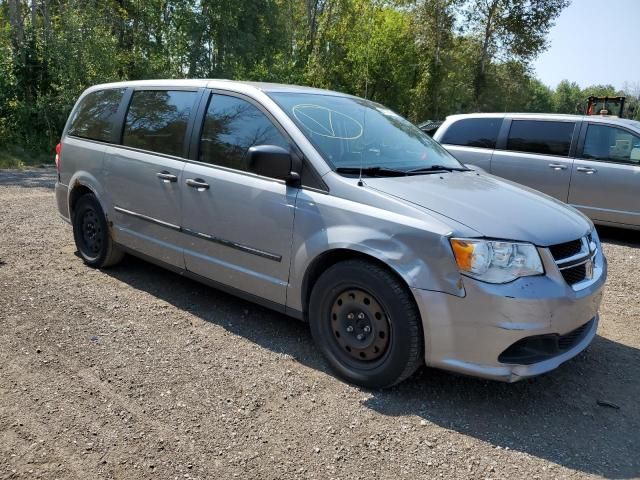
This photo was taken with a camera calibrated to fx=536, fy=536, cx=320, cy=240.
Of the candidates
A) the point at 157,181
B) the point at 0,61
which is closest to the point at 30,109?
the point at 0,61

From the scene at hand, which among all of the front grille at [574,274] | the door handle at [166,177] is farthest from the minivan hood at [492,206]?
the door handle at [166,177]

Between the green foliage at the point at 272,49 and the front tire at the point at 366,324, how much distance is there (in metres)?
7.43

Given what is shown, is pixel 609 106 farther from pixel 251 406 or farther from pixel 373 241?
pixel 251 406

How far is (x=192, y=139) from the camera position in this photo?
425 cm

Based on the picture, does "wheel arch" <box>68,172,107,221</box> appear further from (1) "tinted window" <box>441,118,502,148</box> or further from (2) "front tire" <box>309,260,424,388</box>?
(1) "tinted window" <box>441,118,502,148</box>

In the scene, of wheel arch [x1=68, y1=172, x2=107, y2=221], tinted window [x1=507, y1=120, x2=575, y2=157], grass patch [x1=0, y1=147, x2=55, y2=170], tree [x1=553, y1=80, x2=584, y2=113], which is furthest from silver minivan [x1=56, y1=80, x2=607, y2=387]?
tree [x1=553, y1=80, x2=584, y2=113]

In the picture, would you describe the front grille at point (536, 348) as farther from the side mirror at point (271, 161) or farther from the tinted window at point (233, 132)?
the tinted window at point (233, 132)

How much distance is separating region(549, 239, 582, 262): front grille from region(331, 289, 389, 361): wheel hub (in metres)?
1.03

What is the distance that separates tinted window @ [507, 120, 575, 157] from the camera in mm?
7898

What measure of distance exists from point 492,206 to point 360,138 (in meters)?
1.10

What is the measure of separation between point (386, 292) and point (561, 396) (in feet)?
4.40

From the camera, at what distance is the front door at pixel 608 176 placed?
7.40 m

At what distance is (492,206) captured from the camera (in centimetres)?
326

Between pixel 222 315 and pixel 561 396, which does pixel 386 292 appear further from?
pixel 222 315
